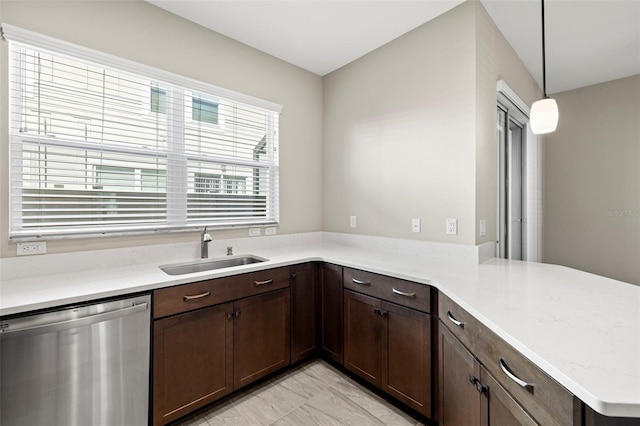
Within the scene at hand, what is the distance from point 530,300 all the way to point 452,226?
3.14 feet

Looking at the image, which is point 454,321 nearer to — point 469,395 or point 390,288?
point 469,395

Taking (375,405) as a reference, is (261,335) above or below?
above

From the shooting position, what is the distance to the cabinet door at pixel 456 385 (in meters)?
1.32

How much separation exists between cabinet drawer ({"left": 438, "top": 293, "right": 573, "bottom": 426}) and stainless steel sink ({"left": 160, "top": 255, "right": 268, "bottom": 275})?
1553mm

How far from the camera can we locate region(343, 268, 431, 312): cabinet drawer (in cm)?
177

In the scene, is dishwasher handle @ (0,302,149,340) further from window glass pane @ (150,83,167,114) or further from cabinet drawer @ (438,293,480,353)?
cabinet drawer @ (438,293,480,353)

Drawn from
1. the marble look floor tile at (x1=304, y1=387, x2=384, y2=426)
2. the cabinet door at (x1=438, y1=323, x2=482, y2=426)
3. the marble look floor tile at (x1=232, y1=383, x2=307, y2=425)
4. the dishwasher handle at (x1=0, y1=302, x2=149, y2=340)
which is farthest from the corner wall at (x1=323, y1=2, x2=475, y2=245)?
the dishwasher handle at (x1=0, y1=302, x2=149, y2=340)

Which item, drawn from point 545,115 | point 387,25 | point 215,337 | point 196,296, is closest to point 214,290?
point 196,296

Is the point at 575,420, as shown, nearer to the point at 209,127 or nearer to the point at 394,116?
the point at 394,116

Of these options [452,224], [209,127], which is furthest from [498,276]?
[209,127]

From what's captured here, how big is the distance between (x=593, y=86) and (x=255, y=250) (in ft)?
14.5

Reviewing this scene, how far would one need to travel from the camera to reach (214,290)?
1880 millimetres

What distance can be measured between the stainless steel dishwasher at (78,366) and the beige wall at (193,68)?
2.29ft

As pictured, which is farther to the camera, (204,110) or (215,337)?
(204,110)
